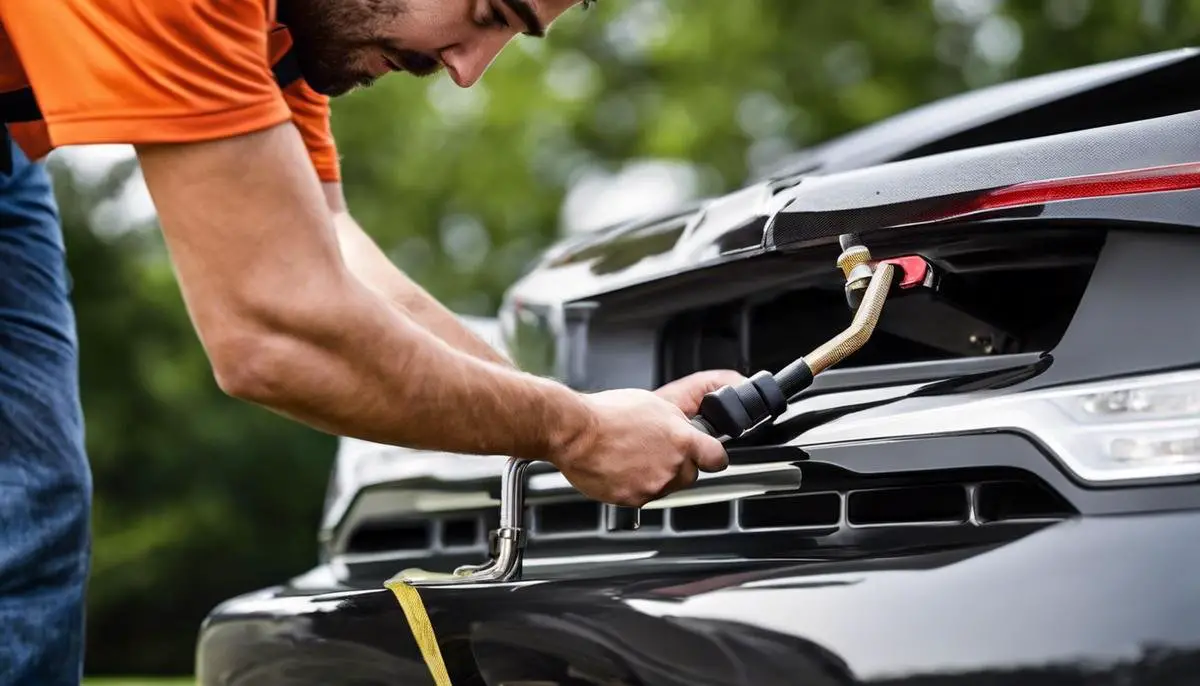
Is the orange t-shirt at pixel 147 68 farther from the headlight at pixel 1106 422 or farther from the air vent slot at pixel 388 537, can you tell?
the air vent slot at pixel 388 537

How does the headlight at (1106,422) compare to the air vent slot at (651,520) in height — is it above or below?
above

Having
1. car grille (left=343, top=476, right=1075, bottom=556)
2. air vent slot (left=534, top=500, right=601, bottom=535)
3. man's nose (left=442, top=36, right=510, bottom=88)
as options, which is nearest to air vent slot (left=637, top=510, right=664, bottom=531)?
car grille (left=343, top=476, right=1075, bottom=556)

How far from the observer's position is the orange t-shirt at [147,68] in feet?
4.97

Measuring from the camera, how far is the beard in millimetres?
1871

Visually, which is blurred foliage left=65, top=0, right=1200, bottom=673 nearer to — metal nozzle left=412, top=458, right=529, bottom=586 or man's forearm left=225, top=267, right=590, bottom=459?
metal nozzle left=412, top=458, right=529, bottom=586

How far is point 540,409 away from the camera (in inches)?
69.1

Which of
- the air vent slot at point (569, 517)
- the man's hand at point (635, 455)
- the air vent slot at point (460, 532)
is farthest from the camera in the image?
the air vent slot at point (460, 532)

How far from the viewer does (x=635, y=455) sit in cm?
180

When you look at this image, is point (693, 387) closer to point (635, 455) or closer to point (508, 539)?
point (635, 455)

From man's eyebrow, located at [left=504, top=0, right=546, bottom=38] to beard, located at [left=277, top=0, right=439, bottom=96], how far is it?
0.14 m

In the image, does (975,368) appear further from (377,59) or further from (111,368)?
(111,368)

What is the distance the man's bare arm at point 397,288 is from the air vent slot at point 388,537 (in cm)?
34

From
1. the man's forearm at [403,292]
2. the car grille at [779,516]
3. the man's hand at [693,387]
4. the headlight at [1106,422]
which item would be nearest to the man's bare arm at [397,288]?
the man's forearm at [403,292]

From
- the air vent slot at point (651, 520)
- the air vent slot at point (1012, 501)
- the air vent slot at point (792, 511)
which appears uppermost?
the air vent slot at point (1012, 501)
